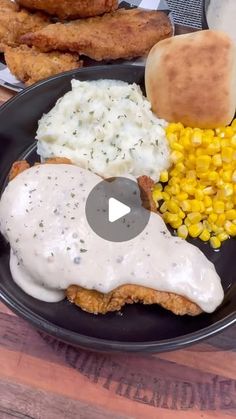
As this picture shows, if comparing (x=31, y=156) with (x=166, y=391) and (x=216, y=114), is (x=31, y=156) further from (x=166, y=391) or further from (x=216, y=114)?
(x=166, y=391)

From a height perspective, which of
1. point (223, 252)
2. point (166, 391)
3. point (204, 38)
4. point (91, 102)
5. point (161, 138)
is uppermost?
point (204, 38)

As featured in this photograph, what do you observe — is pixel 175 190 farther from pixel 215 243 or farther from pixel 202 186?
pixel 215 243

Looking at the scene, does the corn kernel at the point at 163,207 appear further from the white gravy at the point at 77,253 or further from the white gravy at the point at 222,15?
the white gravy at the point at 222,15

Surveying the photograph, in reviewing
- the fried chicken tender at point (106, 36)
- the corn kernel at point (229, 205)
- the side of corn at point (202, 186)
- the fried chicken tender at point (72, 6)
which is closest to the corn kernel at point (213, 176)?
the side of corn at point (202, 186)

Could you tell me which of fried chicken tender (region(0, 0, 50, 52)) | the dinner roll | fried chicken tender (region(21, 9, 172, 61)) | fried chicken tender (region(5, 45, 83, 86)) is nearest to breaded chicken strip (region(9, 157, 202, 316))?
the dinner roll

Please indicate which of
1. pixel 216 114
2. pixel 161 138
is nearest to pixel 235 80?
pixel 216 114
